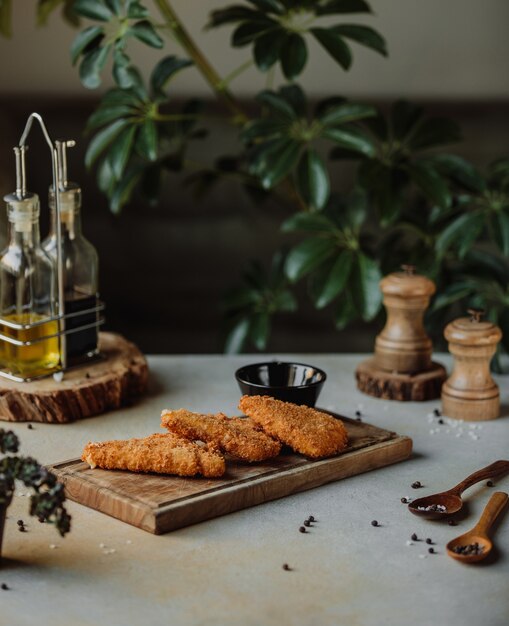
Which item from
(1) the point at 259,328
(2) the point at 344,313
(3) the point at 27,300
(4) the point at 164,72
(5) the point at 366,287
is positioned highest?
(4) the point at 164,72

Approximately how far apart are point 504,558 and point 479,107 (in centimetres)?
192

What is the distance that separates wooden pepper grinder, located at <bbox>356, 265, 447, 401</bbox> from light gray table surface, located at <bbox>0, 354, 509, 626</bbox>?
0.28 m

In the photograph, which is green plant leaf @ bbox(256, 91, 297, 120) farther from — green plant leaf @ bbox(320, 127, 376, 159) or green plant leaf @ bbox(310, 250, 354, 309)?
green plant leaf @ bbox(310, 250, 354, 309)

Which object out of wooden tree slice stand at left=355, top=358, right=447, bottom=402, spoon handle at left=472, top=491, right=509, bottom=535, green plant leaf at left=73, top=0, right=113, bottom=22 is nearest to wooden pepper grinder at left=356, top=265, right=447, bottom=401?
wooden tree slice stand at left=355, top=358, right=447, bottom=402

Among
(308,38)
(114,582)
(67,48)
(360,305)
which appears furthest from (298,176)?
(114,582)

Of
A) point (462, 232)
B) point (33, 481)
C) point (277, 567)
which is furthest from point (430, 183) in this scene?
point (33, 481)

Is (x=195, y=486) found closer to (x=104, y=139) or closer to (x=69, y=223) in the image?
(x=69, y=223)

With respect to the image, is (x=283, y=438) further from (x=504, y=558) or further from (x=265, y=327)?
(x=265, y=327)

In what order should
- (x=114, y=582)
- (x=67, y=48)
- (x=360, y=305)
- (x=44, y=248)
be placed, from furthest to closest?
1. (x=67, y=48)
2. (x=360, y=305)
3. (x=44, y=248)
4. (x=114, y=582)

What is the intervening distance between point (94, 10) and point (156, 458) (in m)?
1.31

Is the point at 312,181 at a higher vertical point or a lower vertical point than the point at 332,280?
higher

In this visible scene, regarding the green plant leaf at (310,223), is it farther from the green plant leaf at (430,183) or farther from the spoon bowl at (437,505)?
the spoon bowl at (437,505)

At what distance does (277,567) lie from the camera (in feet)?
4.02

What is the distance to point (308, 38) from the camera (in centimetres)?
295
